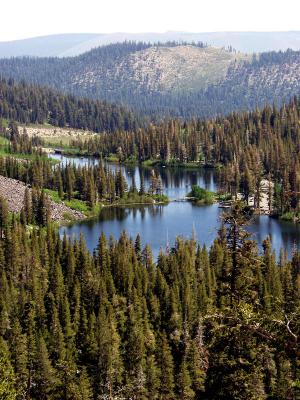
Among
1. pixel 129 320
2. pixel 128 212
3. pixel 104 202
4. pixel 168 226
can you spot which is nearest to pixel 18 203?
pixel 128 212

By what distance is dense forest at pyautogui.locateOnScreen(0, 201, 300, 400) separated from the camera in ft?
145

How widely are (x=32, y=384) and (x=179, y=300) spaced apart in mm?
23971

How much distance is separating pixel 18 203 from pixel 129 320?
8798 cm

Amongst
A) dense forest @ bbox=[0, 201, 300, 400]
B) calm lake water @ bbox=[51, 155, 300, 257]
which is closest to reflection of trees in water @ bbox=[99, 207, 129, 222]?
calm lake water @ bbox=[51, 155, 300, 257]

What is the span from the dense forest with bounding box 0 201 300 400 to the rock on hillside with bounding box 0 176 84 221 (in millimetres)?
47039

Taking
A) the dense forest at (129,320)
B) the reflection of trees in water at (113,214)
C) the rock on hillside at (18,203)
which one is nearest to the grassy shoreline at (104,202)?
the reflection of trees in water at (113,214)

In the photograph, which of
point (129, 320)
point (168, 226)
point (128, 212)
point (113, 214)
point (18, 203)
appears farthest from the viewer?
point (128, 212)

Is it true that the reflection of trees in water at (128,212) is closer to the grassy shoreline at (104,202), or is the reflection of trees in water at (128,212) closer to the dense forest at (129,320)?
the grassy shoreline at (104,202)

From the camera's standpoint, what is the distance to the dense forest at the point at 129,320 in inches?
1736

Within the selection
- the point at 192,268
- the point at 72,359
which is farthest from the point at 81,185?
the point at 72,359

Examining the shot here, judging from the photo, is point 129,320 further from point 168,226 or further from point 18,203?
point 18,203

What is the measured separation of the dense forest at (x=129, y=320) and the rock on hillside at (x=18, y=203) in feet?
154

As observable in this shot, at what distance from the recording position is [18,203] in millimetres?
156500

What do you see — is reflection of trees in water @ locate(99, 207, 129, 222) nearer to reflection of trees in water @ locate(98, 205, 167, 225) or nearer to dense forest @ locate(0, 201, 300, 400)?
reflection of trees in water @ locate(98, 205, 167, 225)
